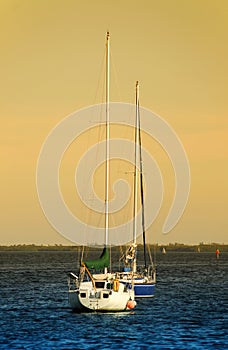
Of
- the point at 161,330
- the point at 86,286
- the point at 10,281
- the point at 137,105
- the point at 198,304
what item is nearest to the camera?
the point at 161,330

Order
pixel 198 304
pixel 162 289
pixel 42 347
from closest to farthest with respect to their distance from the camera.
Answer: pixel 42 347
pixel 198 304
pixel 162 289

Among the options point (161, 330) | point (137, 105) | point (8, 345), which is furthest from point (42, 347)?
point (137, 105)

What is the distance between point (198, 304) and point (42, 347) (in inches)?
1531

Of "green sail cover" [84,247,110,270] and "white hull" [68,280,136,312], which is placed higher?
"green sail cover" [84,247,110,270]

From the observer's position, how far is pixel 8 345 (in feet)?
216

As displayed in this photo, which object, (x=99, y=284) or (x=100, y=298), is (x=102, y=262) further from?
(x=100, y=298)

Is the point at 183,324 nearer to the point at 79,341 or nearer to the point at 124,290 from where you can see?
the point at 124,290

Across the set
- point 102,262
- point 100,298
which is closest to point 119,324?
point 100,298

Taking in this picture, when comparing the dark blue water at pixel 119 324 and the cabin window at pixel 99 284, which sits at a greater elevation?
the cabin window at pixel 99 284

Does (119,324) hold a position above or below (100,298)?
below

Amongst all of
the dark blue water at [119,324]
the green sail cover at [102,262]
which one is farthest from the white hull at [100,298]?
the green sail cover at [102,262]

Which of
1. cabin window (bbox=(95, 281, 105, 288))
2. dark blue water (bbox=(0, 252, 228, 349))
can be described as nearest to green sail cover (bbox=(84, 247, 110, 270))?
dark blue water (bbox=(0, 252, 228, 349))

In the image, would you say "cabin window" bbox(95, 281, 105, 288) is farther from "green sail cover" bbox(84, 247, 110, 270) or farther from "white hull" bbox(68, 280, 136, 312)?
"green sail cover" bbox(84, 247, 110, 270)

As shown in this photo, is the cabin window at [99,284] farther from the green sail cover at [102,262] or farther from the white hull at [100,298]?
the green sail cover at [102,262]
